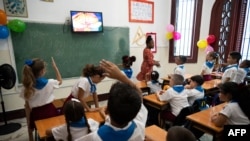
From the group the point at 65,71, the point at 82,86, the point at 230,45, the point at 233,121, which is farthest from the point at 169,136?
the point at 230,45

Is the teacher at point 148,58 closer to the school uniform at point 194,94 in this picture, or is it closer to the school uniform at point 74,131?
the school uniform at point 194,94

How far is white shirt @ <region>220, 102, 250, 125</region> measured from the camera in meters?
1.58

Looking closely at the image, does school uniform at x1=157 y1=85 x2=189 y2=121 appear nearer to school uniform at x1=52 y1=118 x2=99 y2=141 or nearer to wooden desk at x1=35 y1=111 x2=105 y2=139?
wooden desk at x1=35 y1=111 x2=105 y2=139

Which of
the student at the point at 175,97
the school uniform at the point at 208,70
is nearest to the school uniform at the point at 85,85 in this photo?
the student at the point at 175,97

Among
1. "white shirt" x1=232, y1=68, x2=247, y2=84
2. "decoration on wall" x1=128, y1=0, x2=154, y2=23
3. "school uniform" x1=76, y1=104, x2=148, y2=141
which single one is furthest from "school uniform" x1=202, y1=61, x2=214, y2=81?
"school uniform" x1=76, y1=104, x2=148, y2=141

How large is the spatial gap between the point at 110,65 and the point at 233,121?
1.43 m

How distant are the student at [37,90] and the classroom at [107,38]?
62.3 inches

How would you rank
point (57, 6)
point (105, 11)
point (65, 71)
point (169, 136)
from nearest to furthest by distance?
point (169, 136), point (57, 6), point (65, 71), point (105, 11)

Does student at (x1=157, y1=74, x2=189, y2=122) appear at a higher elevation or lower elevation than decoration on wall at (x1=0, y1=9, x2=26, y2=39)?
lower

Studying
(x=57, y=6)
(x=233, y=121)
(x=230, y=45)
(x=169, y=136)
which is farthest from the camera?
(x=230, y=45)

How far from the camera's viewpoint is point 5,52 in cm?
302

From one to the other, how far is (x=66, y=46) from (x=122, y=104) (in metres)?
3.12

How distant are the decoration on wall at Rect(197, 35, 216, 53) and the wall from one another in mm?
222

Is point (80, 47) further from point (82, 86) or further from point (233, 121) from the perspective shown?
point (233, 121)
